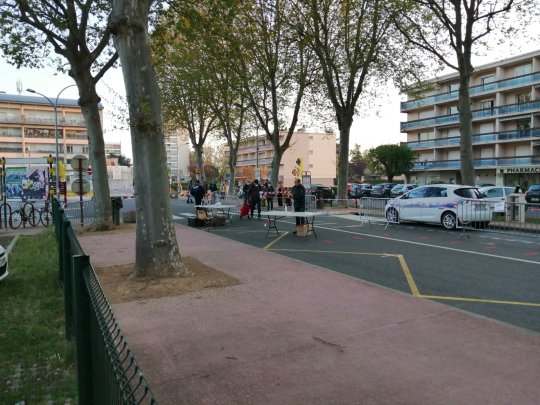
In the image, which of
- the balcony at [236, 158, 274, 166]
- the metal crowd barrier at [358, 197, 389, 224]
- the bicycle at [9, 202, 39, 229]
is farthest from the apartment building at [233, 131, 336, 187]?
the bicycle at [9, 202, 39, 229]

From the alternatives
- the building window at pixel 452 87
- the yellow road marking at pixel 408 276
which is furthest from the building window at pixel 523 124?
the yellow road marking at pixel 408 276

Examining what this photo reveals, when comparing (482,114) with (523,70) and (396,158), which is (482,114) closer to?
(523,70)

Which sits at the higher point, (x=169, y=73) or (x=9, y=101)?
(x=9, y=101)

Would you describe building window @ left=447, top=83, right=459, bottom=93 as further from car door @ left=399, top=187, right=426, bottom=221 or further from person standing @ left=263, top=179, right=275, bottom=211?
car door @ left=399, top=187, right=426, bottom=221

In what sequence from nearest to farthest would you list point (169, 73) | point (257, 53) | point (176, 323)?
1. point (176, 323)
2. point (257, 53)
3. point (169, 73)

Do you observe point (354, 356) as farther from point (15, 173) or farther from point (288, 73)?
point (15, 173)

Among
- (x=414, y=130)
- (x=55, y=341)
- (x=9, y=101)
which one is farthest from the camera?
(x=9, y=101)

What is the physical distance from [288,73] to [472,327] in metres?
23.7

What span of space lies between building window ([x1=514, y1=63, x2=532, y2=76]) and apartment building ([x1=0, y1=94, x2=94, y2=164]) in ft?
211

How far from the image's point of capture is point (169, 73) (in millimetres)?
35750

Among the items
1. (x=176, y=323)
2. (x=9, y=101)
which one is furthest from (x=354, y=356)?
(x=9, y=101)

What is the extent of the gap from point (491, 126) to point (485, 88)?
15.5ft

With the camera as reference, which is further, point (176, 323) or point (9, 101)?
point (9, 101)

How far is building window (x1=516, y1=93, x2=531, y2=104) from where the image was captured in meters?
51.7
